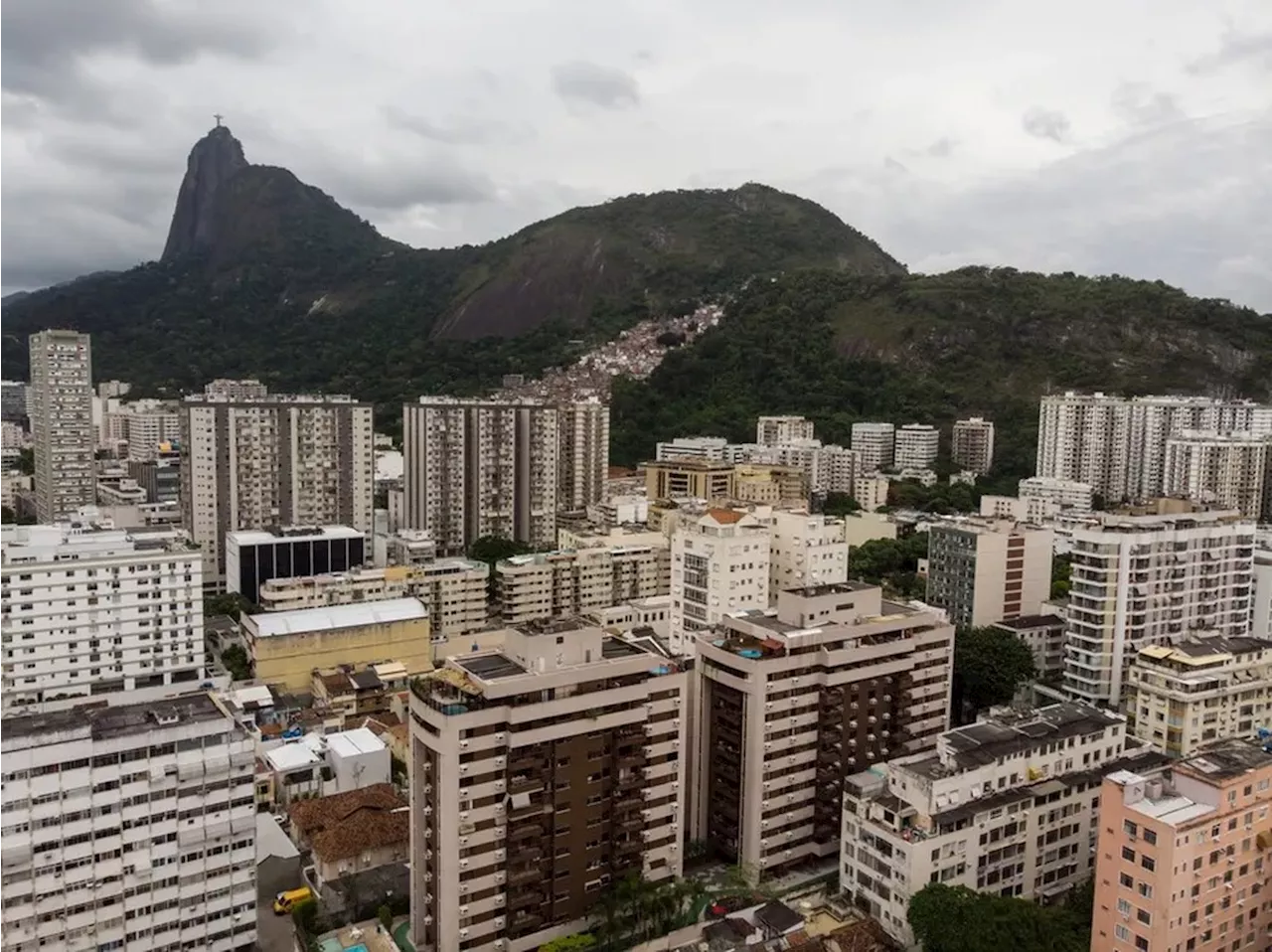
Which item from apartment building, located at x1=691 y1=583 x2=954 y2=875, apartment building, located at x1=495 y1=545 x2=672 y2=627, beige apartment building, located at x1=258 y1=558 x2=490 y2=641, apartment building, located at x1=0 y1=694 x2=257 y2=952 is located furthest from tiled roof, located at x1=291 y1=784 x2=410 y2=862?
apartment building, located at x1=495 y1=545 x2=672 y2=627

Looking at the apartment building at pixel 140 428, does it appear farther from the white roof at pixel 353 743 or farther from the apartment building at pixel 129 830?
the apartment building at pixel 129 830

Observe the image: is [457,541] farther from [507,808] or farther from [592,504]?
[507,808]

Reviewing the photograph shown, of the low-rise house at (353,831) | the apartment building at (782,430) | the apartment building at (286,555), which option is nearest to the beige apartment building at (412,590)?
the apartment building at (286,555)

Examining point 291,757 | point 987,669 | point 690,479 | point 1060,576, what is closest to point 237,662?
point 291,757

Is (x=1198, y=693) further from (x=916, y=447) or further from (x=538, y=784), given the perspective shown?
(x=916, y=447)

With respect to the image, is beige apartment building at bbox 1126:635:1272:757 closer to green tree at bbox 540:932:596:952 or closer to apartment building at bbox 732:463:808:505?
green tree at bbox 540:932:596:952
